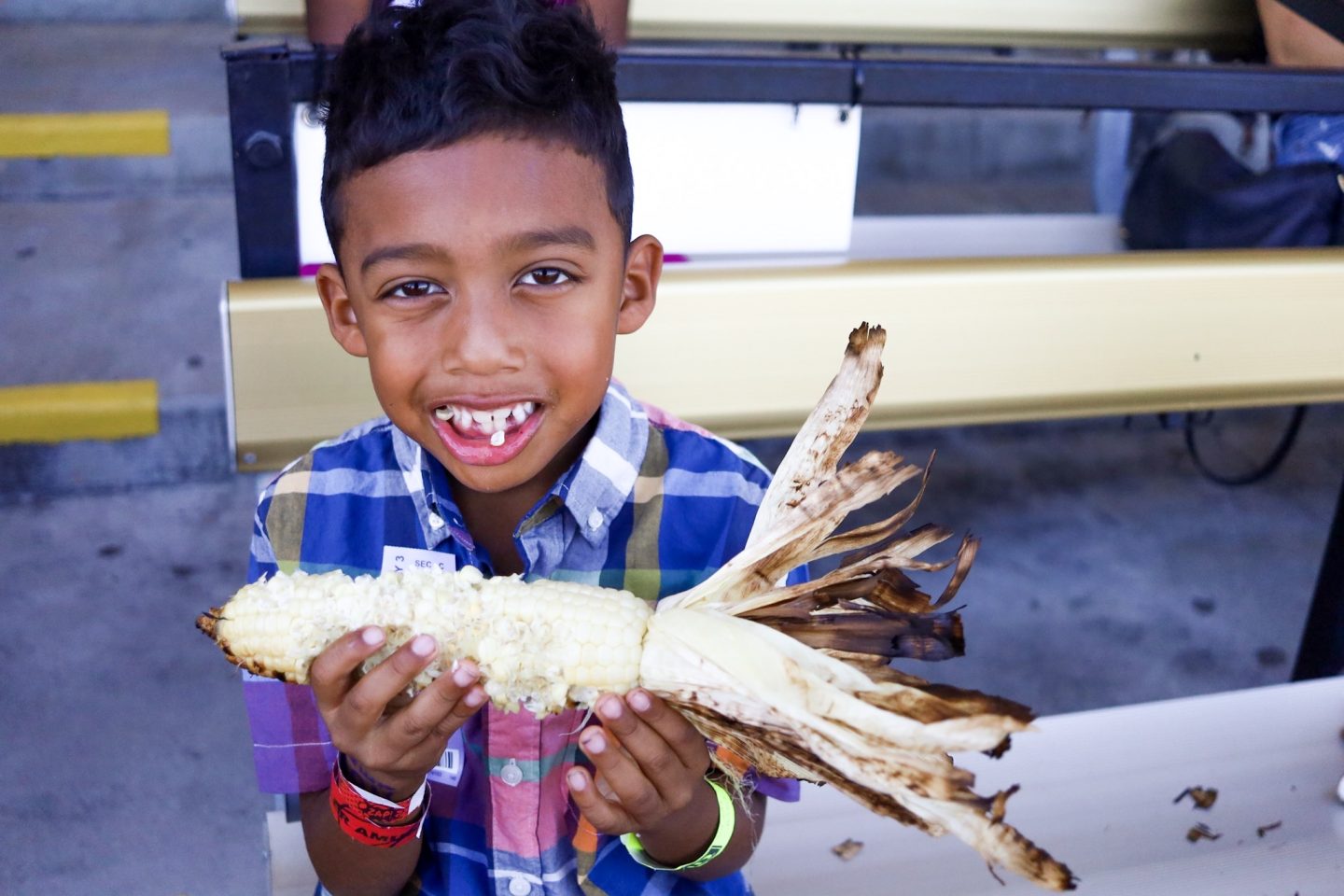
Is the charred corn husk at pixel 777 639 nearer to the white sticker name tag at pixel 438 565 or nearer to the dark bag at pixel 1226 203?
the white sticker name tag at pixel 438 565

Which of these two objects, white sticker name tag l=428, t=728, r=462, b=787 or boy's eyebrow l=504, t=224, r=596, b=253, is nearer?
boy's eyebrow l=504, t=224, r=596, b=253

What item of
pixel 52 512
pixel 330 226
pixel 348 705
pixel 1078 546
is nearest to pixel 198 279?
pixel 52 512

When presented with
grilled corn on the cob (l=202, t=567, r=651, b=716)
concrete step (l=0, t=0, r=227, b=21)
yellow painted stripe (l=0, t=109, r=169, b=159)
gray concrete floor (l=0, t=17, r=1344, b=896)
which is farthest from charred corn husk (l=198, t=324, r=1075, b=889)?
concrete step (l=0, t=0, r=227, b=21)

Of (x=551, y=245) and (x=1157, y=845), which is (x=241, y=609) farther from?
(x=1157, y=845)

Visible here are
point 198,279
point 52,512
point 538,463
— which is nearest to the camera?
point 538,463

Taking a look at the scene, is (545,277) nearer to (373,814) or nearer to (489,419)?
(489,419)

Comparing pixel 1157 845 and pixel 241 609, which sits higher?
pixel 241 609

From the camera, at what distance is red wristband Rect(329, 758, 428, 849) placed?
110 cm

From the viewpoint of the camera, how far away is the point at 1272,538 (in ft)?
10.1

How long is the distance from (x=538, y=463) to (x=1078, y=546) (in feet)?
7.05

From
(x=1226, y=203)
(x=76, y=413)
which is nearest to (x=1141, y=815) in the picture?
(x=1226, y=203)

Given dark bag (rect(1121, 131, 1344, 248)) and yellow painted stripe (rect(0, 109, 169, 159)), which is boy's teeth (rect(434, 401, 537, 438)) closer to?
dark bag (rect(1121, 131, 1344, 248))

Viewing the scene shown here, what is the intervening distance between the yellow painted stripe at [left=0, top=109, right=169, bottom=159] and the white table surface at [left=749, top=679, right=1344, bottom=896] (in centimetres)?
313

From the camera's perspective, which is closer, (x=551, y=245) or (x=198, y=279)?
(x=551, y=245)
